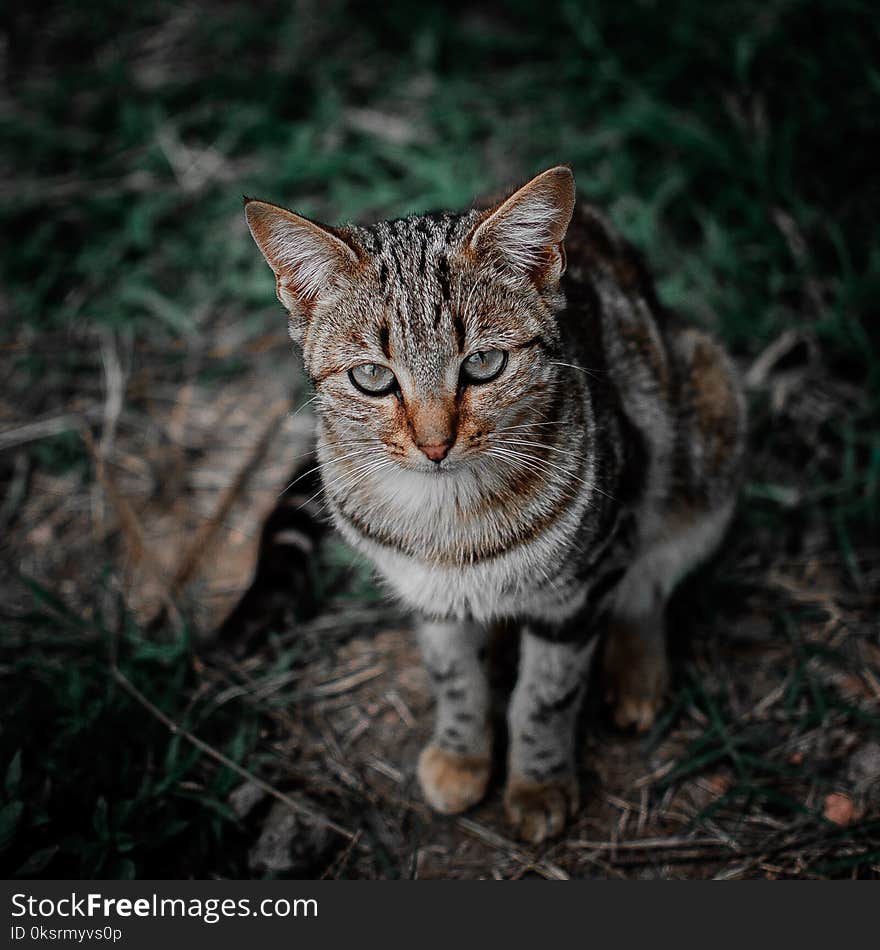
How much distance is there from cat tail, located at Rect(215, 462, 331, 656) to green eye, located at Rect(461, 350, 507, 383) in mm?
983

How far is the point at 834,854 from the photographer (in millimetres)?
2301

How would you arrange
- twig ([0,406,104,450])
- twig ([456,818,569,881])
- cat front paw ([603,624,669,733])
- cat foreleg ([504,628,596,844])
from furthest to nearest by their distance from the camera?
1. twig ([0,406,104,450])
2. cat front paw ([603,624,669,733])
3. twig ([456,818,569,881])
4. cat foreleg ([504,628,596,844])

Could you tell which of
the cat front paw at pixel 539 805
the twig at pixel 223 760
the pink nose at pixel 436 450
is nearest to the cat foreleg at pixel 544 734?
the cat front paw at pixel 539 805

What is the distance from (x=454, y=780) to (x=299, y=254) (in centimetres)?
140

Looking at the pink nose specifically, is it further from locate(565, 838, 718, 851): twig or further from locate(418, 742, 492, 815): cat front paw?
locate(565, 838, 718, 851): twig

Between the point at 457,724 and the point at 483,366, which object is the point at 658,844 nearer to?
the point at 457,724

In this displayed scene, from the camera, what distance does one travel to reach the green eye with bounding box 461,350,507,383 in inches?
74.1

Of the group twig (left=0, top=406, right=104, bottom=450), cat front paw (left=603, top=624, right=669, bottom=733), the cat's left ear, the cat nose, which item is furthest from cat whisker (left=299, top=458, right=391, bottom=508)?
twig (left=0, top=406, right=104, bottom=450)

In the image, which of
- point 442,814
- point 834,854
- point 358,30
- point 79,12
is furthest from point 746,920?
point 79,12

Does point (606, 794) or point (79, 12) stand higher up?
point (79, 12)

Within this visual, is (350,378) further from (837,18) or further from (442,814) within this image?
(837,18)

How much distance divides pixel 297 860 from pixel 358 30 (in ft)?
12.1

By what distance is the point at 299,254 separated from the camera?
1.93 metres

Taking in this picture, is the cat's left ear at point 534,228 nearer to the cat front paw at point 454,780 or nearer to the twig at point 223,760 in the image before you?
the cat front paw at point 454,780
